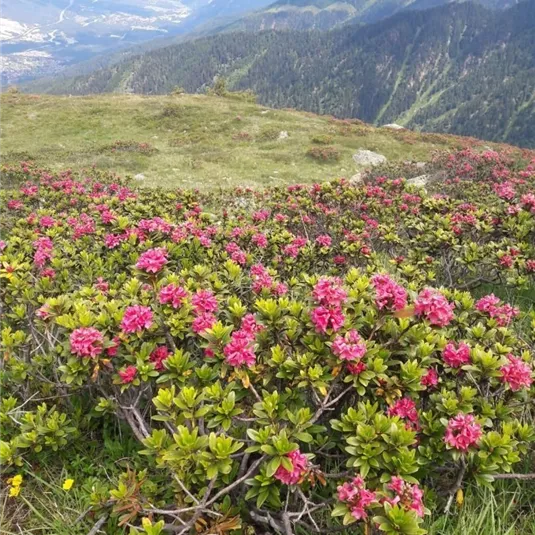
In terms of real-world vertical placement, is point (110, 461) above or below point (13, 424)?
below

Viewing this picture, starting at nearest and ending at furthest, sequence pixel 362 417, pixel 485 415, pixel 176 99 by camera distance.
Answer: pixel 362 417 < pixel 485 415 < pixel 176 99

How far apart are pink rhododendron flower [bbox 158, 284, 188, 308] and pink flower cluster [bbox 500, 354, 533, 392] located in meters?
2.40

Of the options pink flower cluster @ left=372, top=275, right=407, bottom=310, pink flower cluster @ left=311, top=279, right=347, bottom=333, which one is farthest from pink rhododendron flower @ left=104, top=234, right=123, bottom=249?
pink flower cluster @ left=372, top=275, right=407, bottom=310

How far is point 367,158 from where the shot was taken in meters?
35.3

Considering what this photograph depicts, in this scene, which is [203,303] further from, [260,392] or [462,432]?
[462,432]

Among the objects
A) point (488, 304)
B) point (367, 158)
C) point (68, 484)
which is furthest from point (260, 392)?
point (367, 158)

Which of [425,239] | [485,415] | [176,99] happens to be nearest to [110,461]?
[485,415]

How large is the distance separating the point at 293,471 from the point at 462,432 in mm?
1093

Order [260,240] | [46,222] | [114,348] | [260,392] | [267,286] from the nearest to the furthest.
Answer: [114,348]
[260,392]
[267,286]
[260,240]
[46,222]

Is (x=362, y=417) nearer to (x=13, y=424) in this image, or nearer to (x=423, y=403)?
(x=423, y=403)

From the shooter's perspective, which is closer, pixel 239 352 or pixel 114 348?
pixel 239 352

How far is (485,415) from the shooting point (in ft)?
9.64

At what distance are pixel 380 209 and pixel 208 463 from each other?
832 centimetres

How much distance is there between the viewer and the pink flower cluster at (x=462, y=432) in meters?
2.58
